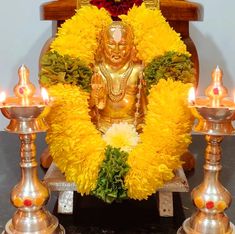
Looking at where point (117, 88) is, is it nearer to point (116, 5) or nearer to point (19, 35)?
point (116, 5)

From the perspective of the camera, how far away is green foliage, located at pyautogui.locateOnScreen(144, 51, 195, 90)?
892 millimetres

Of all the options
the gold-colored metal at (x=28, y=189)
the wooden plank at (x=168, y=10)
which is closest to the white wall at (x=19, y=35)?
the wooden plank at (x=168, y=10)

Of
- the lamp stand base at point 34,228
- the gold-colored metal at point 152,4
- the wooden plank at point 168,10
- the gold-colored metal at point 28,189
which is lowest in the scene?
the lamp stand base at point 34,228

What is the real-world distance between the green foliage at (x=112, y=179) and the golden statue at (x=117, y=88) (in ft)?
0.49

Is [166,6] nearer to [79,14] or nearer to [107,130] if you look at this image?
[79,14]

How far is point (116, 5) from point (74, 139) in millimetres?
330

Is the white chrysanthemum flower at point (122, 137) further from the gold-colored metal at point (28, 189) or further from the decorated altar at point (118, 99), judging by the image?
the gold-colored metal at point (28, 189)

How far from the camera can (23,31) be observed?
56.6 inches

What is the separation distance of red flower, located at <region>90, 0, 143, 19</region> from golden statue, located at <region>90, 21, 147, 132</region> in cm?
7

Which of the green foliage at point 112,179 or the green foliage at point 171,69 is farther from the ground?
the green foliage at point 171,69

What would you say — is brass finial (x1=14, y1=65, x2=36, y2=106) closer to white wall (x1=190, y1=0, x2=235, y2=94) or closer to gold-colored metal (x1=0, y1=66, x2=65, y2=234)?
gold-colored metal (x1=0, y1=66, x2=65, y2=234)

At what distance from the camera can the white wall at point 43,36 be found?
1.41 metres

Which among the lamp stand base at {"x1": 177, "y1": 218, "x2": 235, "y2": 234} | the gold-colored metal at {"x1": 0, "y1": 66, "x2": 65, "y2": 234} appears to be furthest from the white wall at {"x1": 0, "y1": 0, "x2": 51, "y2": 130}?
the lamp stand base at {"x1": 177, "y1": 218, "x2": 235, "y2": 234}

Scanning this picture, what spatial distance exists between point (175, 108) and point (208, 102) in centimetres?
9
